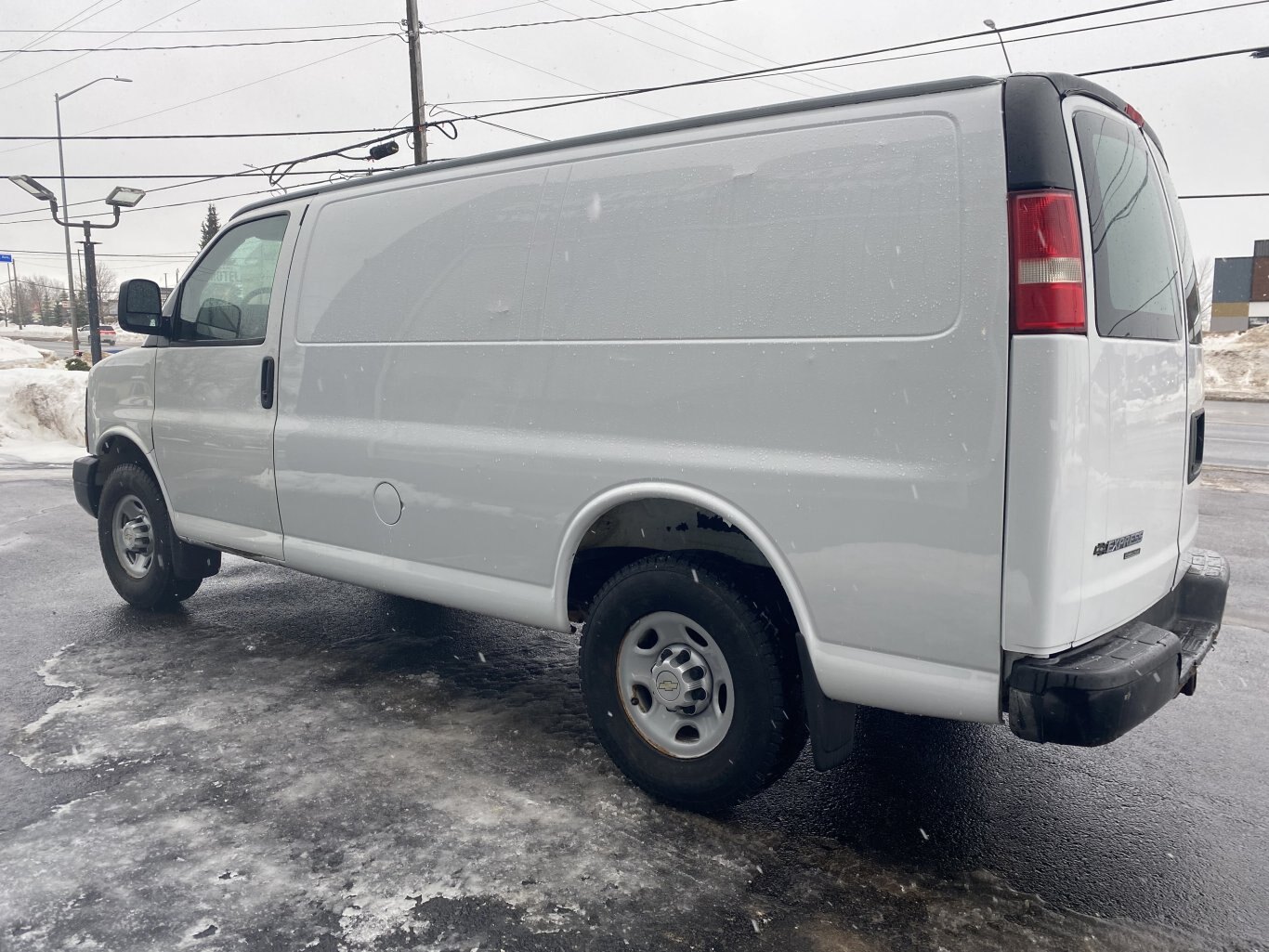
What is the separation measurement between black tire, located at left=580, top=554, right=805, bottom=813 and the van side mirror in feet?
10.6

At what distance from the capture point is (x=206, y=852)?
3.13 m

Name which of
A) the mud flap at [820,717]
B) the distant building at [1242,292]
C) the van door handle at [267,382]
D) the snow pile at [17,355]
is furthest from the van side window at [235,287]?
the distant building at [1242,292]

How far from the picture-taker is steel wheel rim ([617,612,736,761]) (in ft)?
11.0

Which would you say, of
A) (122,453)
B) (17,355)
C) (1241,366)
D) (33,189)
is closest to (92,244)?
(33,189)

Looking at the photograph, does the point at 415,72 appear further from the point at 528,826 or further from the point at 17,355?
the point at 17,355

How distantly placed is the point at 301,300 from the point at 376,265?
0.54 meters

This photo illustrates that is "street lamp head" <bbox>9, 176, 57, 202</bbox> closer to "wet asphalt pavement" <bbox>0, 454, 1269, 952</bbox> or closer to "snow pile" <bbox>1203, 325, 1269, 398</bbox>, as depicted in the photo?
"wet asphalt pavement" <bbox>0, 454, 1269, 952</bbox>

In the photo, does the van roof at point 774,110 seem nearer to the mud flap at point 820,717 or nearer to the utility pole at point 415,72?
the mud flap at point 820,717

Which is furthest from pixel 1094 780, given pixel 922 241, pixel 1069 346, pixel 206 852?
pixel 206 852

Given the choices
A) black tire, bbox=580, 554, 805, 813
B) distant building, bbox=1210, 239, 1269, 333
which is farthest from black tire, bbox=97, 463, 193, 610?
distant building, bbox=1210, 239, 1269, 333

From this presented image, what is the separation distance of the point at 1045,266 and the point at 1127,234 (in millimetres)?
535

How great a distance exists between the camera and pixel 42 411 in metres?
16.4

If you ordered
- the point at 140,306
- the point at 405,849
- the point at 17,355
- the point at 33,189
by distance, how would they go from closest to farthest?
the point at 405,849 < the point at 140,306 < the point at 33,189 < the point at 17,355

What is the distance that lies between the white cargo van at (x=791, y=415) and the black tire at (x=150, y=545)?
5.23ft
